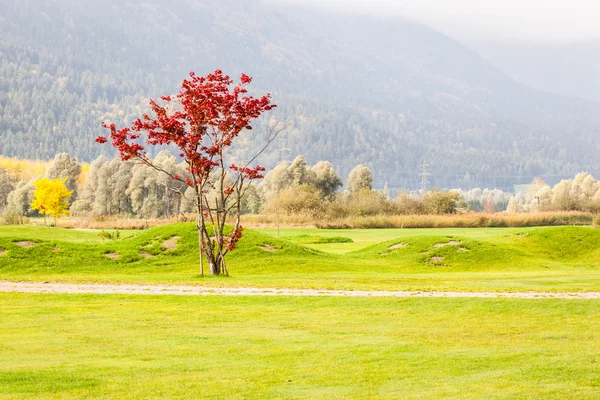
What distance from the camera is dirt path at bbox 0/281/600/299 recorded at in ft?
78.4

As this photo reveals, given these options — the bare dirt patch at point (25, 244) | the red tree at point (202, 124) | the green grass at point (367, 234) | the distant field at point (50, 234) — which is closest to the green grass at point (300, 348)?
the red tree at point (202, 124)

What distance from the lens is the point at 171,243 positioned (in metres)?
41.7

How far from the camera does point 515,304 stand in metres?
21.5

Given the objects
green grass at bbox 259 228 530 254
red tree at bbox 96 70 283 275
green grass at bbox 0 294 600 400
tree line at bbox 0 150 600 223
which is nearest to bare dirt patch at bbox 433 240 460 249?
green grass at bbox 259 228 530 254

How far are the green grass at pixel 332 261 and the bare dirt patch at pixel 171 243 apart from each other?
1.04ft

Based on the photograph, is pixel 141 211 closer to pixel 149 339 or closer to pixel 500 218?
pixel 500 218

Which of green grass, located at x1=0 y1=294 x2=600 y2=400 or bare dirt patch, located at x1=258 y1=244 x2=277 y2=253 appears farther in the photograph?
bare dirt patch, located at x1=258 y1=244 x2=277 y2=253

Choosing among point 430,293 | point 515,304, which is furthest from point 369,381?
point 430,293

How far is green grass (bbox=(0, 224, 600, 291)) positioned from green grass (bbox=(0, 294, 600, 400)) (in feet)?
28.7

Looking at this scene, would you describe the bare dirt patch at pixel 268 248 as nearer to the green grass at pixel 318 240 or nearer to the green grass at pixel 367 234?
the green grass at pixel 367 234

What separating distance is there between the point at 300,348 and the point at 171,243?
88.9ft

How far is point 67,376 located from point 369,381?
4.35 meters

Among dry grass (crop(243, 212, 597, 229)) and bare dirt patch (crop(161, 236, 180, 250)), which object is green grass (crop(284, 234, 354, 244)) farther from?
bare dirt patch (crop(161, 236, 180, 250))

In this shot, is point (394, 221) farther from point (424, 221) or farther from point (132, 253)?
point (132, 253)
